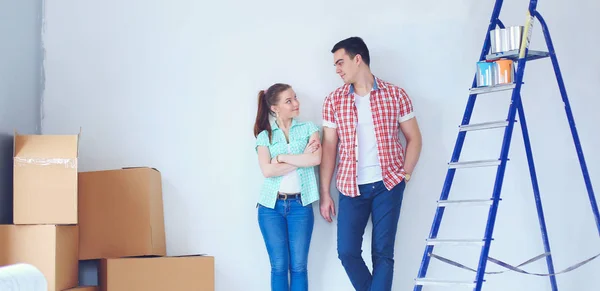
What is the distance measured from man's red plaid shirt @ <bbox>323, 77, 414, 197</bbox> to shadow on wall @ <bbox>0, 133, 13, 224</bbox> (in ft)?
5.76

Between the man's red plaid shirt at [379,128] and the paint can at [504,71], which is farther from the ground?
the paint can at [504,71]

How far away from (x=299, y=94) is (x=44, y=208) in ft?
5.14

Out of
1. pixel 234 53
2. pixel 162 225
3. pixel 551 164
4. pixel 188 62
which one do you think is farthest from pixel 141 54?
pixel 551 164

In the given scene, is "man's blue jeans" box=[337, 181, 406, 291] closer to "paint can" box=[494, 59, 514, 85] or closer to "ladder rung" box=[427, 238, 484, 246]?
"ladder rung" box=[427, 238, 484, 246]

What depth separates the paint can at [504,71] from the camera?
357cm

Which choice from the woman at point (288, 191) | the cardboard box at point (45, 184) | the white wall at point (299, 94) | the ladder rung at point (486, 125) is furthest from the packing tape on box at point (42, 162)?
the ladder rung at point (486, 125)

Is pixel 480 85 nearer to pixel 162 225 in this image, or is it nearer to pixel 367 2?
pixel 367 2

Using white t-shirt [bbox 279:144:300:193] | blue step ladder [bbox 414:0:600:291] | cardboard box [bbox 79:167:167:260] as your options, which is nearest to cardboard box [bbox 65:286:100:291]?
cardboard box [bbox 79:167:167:260]

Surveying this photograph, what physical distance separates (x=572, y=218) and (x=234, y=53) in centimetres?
215

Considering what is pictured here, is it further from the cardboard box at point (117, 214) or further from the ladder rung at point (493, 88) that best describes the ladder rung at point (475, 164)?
the cardboard box at point (117, 214)

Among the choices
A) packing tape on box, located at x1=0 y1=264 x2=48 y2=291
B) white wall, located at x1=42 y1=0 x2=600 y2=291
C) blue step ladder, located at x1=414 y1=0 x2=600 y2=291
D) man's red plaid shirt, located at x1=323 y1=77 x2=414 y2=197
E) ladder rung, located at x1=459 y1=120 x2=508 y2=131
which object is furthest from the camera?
white wall, located at x1=42 y1=0 x2=600 y2=291

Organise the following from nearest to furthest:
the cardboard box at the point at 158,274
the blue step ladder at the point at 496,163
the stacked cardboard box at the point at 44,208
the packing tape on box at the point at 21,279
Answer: the packing tape on box at the point at 21,279
the blue step ladder at the point at 496,163
the stacked cardboard box at the point at 44,208
the cardboard box at the point at 158,274

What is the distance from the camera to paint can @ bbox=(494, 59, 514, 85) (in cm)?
357

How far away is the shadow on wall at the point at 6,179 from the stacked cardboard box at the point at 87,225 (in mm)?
265
